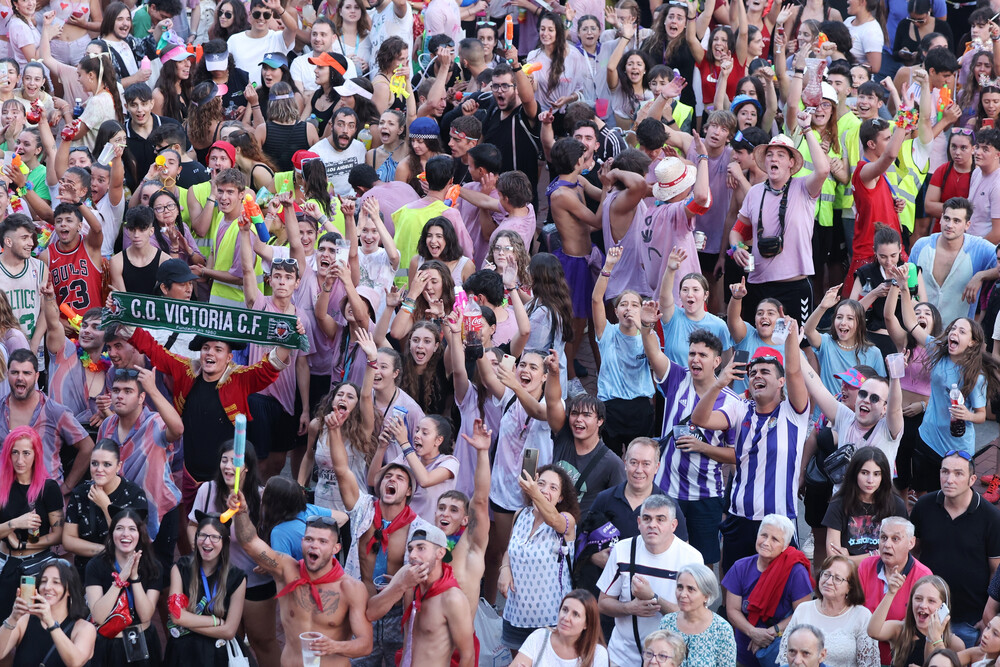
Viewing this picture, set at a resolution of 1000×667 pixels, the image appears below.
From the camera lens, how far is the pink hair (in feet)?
27.7

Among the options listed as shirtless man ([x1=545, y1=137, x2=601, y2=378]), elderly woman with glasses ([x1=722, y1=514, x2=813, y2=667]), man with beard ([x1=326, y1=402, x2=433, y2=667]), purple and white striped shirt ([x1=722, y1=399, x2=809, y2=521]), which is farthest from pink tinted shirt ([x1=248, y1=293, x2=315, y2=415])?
elderly woman with glasses ([x1=722, y1=514, x2=813, y2=667])

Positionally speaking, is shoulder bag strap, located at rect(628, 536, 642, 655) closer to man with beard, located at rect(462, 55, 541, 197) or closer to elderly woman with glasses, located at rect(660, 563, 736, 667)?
elderly woman with glasses, located at rect(660, 563, 736, 667)

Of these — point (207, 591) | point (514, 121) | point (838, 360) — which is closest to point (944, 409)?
point (838, 360)

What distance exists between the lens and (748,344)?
955 centimetres

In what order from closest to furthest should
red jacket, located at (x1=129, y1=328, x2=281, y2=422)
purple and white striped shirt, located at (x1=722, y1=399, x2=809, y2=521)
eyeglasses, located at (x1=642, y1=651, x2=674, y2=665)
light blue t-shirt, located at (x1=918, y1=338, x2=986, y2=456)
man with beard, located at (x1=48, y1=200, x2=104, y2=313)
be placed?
1. eyeglasses, located at (x1=642, y1=651, x2=674, y2=665)
2. purple and white striped shirt, located at (x1=722, y1=399, x2=809, y2=521)
3. light blue t-shirt, located at (x1=918, y1=338, x2=986, y2=456)
4. red jacket, located at (x1=129, y1=328, x2=281, y2=422)
5. man with beard, located at (x1=48, y1=200, x2=104, y2=313)

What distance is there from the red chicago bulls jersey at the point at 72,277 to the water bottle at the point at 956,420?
555 centimetres

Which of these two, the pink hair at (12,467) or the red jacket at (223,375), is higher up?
the red jacket at (223,375)

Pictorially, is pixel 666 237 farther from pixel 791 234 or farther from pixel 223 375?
pixel 223 375

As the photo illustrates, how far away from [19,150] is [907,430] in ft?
21.4

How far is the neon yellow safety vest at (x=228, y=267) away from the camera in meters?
10.2

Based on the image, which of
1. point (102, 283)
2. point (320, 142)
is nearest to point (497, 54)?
point (320, 142)

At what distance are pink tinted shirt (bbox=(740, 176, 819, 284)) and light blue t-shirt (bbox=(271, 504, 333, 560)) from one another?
12.7 feet

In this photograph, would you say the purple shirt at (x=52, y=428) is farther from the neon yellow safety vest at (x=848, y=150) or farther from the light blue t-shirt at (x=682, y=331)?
the neon yellow safety vest at (x=848, y=150)

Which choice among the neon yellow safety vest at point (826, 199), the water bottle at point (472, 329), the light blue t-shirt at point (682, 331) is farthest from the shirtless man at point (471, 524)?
the neon yellow safety vest at point (826, 199)
